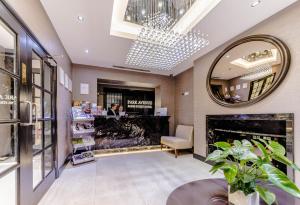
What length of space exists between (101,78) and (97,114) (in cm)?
124

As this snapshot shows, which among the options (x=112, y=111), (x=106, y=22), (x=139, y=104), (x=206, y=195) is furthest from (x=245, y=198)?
(x=139, y=104)

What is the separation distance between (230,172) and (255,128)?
7.75 ft

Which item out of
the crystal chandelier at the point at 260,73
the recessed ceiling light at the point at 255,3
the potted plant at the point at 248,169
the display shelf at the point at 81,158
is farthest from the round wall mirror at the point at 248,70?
the display shelf at the point at 81,158

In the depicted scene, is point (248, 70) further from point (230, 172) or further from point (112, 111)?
point (112, 111)

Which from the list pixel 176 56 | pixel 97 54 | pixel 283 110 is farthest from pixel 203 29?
A: pixel 97 54

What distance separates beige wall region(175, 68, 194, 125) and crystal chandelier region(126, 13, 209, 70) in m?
1.34

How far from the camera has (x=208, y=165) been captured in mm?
3641

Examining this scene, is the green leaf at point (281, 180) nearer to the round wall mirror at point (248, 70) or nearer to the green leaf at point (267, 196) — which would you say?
the green leaf at point (267, 196)

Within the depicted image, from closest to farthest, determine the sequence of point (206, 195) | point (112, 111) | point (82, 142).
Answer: point (206, 195) → point (82, 142) → point (112, 111)

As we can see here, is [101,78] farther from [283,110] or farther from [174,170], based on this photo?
[283,110]

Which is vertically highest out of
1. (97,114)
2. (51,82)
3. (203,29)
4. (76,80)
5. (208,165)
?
(203,29)

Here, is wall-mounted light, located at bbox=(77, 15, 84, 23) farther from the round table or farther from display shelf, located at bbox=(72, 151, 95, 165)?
display shelf, located at bbox=(72, 151, 95, 165)

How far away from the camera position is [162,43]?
305 cm

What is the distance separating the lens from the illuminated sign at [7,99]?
1438 millimetres
